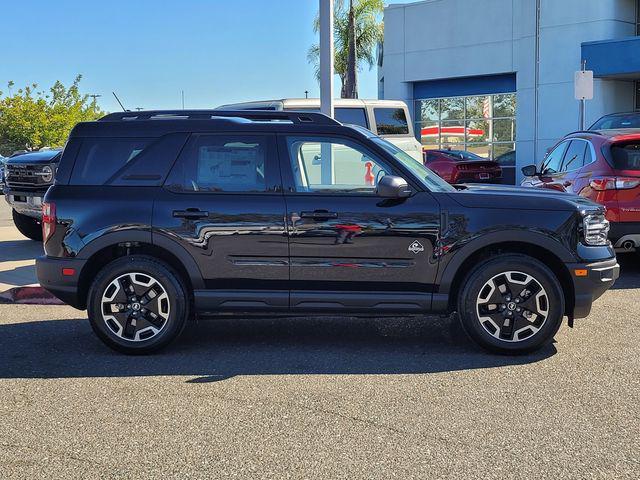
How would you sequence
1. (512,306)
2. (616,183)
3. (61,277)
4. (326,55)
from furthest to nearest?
(326,55) → (616,183) → (61,277) → (512,306)

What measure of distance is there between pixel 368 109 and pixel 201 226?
8633 millimetres

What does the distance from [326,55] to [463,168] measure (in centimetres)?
1309

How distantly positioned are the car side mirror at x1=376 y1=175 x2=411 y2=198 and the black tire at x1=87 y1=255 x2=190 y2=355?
68.4 inches

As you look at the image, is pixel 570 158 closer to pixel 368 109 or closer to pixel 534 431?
pixel 368 109

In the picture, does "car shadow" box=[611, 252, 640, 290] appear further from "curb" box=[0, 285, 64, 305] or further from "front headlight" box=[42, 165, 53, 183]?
"front headlight" box=[42, 165, 53, 183]

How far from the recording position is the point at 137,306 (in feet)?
19.6

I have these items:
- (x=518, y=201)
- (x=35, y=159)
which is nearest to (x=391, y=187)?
(x=518, y=201)

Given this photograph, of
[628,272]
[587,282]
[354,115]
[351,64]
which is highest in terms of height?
[351,64]

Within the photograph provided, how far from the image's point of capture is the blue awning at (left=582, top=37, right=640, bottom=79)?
921 inches

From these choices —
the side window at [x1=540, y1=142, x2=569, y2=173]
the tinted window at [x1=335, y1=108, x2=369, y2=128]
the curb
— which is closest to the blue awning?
the tinted window at [x1=335, y1=108, x2=369, y2=128]

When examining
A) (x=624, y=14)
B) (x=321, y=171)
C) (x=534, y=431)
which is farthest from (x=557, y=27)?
(x=534, y=431)

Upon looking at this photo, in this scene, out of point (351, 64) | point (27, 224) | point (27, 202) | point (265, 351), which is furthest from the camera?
point (351, 64)

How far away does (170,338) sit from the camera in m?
5.99

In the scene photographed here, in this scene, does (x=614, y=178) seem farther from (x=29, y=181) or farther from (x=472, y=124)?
(x=472, y=124)
